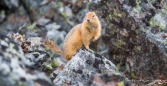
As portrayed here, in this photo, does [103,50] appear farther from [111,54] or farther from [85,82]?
[85,82]

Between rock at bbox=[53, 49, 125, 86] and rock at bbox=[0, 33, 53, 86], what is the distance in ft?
6.81

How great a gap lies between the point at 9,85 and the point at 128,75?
28.1 feet

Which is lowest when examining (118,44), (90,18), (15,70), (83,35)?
(15,70)

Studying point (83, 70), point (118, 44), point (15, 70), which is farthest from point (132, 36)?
point (15, 70)

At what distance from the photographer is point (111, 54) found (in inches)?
634

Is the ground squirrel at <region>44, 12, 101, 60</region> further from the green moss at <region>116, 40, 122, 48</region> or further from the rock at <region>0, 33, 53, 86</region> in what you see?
the rock at <region>0, 33, 53, 86</region>

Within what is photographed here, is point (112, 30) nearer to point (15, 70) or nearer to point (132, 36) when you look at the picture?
point (132, 36)

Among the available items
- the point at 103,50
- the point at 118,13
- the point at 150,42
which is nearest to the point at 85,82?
the point at 150,42

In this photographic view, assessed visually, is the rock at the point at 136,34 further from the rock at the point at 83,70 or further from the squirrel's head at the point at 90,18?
the rock at the point at 83,70

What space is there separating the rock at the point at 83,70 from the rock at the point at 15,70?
2076 millimetres

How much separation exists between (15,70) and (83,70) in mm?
3347

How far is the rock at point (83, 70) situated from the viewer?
937 cm

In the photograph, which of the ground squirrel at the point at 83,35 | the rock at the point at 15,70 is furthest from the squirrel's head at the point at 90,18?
the rock at the point at 15,70

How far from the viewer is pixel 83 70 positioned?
9.82 m
